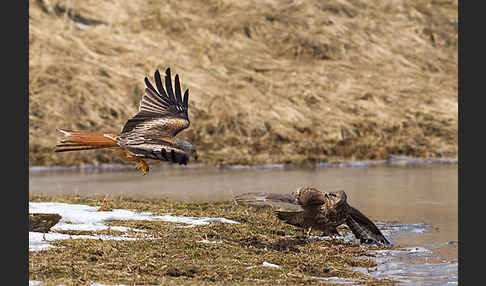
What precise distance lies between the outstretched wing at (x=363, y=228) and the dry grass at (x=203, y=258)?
19 centimetres

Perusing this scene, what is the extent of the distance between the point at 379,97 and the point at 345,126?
5301mm

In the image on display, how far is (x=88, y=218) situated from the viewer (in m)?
12.8

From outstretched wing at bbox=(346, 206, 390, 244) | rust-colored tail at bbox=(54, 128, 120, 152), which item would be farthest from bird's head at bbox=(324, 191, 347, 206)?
rust-colored tail at bbox=(54, 128, 120, 152)

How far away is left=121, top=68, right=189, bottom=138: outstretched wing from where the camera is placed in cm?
934

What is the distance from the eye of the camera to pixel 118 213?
13555mm

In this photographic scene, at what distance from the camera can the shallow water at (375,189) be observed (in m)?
10.8

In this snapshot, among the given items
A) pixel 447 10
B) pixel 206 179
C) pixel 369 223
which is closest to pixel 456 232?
pixel 369 223

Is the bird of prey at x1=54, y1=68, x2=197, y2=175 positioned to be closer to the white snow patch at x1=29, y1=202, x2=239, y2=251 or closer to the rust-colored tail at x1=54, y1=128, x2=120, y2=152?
the rust-colored tail at x1=54, y1=128, x2=120, y2=152

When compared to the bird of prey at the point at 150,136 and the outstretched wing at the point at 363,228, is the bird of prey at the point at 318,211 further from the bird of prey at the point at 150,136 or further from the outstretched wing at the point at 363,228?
the bird of prey at the point at 150,136

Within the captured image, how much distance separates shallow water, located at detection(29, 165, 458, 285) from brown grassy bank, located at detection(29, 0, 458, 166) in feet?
12.5

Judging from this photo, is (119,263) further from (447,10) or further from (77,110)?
(447,10)

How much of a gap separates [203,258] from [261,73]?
31.8 m

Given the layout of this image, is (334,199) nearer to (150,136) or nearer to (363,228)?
(363,228)

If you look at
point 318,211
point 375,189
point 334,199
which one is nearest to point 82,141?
point 318,211
